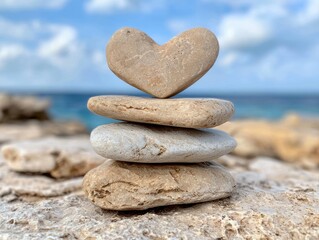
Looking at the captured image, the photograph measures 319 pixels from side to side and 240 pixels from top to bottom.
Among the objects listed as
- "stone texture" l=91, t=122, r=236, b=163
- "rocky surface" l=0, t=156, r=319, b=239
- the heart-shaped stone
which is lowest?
"rocky surface" l=0, t=156, r=319, b=239

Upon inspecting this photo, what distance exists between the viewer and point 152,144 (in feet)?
8.70

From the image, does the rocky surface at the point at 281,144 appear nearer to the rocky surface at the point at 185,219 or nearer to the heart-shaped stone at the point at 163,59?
the rocky surface at the point at 185,219

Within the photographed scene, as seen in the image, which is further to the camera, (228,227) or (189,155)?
(189,155)

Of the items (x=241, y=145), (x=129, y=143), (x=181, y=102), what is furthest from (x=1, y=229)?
(x=241, y=145)

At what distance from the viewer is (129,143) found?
261 centimetres

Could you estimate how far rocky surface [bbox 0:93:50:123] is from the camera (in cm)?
1557

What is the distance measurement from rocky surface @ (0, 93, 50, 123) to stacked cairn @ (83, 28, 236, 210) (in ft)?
42.1

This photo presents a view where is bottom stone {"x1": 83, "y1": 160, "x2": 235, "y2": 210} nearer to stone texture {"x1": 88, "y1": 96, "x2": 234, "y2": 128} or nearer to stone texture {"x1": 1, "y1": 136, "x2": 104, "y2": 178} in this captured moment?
stone texture {"x1": 88, "y1": 96, "x2": 234, "y2": 128}

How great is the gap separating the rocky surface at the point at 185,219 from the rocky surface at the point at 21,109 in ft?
41.8

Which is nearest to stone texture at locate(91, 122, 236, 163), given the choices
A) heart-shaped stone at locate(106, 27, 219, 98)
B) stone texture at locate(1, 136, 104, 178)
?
heart-shaped stone at locate(106, 27, 219, 98)

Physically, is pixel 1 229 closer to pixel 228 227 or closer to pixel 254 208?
pixel 228 227

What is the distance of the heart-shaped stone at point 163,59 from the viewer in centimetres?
285

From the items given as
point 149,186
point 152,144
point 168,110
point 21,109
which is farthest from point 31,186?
point 21,109

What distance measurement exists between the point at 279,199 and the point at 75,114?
29.0 m
